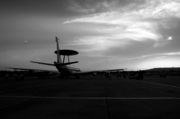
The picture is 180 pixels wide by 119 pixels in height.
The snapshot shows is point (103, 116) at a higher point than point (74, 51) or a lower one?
lower

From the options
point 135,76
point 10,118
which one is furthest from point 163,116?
point 135,76

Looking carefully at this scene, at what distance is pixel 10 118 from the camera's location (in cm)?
520

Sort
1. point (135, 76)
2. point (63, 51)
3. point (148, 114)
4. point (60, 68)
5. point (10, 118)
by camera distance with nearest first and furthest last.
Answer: point (10, 118), point (148, 114), point (60, 68), point (135, 76), point (63, 51)

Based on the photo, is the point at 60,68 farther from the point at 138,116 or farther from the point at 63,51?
the point at 138,116

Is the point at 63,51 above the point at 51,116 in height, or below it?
above

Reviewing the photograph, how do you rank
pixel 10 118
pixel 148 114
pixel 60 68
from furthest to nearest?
pixel 60 68, pixel 148 114, pixel 10 118

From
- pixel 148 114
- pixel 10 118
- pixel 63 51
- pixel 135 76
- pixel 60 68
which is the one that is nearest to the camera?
pixel 10 118

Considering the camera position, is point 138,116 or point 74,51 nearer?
point 138,116

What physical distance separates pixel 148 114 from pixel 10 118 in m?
5.33

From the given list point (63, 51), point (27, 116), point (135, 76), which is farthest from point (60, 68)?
point (27, 116)

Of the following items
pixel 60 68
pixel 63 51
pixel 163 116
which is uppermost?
pixel 63 51

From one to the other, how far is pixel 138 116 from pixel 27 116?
14.1 feet

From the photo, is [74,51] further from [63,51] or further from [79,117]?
[79,117]

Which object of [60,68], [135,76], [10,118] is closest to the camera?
[10,118]
